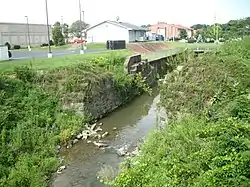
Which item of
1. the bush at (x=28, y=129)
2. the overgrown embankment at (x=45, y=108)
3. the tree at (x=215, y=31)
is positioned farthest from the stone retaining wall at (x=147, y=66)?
the tree at (x=215, y=31)

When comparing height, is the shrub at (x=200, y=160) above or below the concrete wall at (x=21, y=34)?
below

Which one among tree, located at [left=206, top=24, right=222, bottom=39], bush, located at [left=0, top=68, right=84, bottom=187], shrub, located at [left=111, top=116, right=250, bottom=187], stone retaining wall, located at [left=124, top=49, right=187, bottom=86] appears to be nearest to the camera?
shrub, located at [left=111, top=116, right=250, bottom=187]

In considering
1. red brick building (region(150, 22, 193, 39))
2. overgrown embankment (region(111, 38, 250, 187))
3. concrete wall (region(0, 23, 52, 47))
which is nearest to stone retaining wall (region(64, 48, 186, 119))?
overgrown embankment (region(111, 38, 250, 187))

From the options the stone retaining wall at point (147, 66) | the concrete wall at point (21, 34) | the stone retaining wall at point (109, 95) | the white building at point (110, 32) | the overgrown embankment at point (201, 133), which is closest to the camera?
the overgrown embankment at point (201, 133)

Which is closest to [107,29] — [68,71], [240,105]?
[68,71]

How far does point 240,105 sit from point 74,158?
7078mm

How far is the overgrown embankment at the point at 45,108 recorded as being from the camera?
11500 millimetres

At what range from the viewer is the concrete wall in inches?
1847

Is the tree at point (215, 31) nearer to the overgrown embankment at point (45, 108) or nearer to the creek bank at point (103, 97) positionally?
the creek bank at point (103, 97)

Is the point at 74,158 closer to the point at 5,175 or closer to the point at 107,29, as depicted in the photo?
the point at 5,175

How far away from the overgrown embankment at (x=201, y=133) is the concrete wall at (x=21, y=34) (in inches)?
1456

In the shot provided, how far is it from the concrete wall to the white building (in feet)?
24.6

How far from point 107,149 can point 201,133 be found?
258 inches

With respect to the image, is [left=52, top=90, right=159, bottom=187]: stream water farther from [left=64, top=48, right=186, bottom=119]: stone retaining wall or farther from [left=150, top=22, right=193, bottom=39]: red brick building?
[left=150, top=22, right=193, bottom=39]: red brick building
